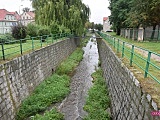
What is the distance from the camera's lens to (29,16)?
6675 cm

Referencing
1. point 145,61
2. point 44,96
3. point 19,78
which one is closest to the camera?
point 145,61

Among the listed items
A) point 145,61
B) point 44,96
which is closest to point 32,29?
point 44,96

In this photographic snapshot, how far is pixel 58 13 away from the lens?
19.1 m

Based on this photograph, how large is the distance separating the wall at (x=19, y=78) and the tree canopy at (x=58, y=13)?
7.59 m

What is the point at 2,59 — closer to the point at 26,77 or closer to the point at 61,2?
the point at 26,77

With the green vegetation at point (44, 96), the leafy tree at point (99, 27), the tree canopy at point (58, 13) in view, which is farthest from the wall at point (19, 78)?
the leafy tree at point (99, 27)

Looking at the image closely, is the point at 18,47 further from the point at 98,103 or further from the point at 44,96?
the point at 98,103

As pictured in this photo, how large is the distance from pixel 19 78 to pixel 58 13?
12.8m

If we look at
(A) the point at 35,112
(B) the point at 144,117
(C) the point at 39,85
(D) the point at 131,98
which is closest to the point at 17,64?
(A) the point at 35,112

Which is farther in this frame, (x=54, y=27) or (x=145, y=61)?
(x=54, y=27)

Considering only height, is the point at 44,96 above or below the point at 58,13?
below

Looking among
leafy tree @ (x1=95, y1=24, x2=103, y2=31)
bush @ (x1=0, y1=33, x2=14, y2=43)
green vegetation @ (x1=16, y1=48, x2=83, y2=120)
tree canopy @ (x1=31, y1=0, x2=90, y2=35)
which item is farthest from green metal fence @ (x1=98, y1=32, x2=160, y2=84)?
leafy tree @ (x1=95, y1=24, x2=103, y2=31)

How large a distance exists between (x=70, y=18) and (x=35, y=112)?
1455 cm

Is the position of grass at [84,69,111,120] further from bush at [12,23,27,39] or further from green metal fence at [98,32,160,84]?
bush at [12,23,27,39]
